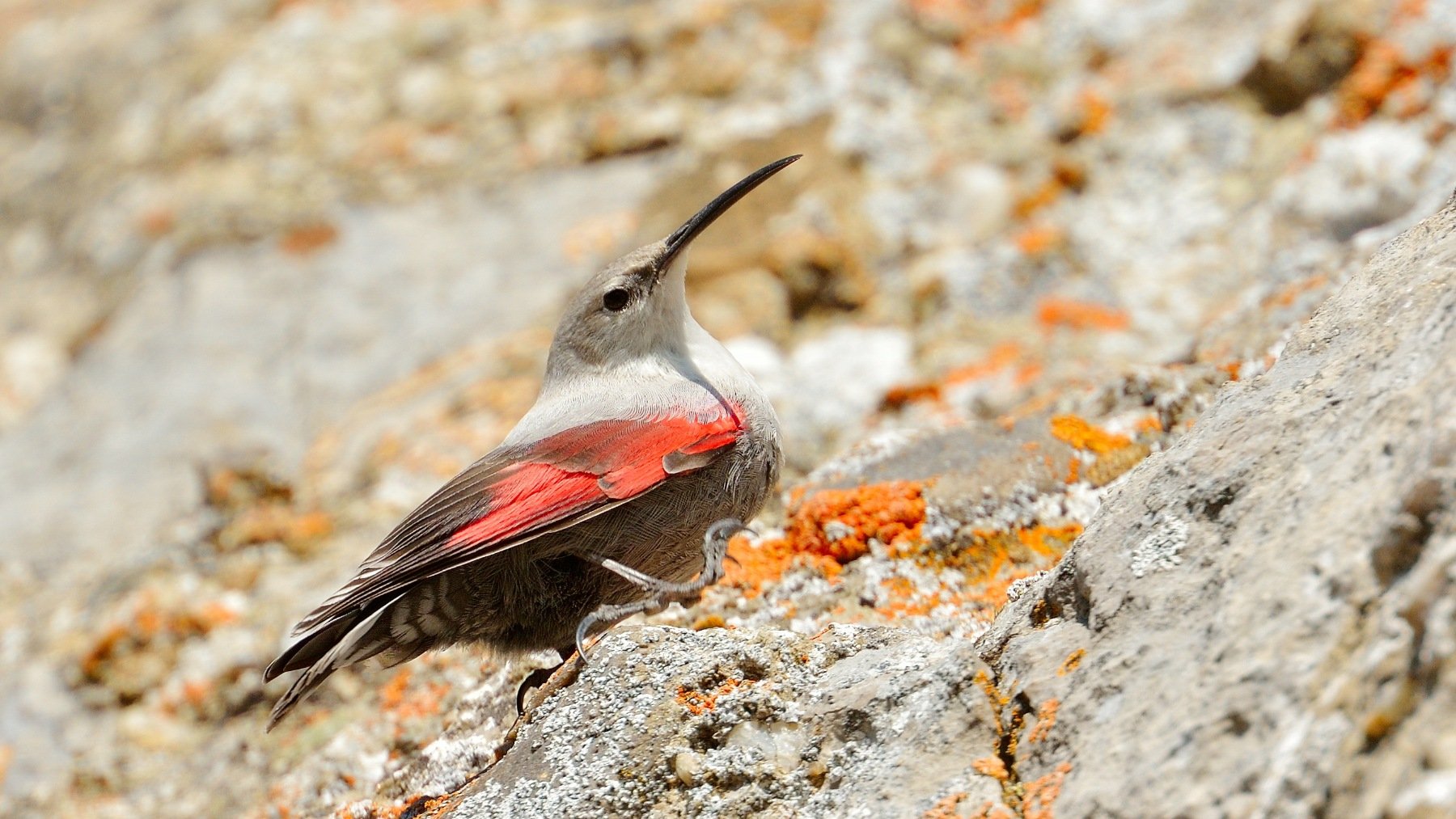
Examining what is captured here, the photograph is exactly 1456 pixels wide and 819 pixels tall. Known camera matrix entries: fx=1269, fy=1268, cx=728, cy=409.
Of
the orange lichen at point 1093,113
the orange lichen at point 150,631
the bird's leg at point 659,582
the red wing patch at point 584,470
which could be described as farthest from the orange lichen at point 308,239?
the orange lichen at point 1093,113

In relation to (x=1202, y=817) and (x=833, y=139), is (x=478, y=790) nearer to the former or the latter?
(x=1202, y=817)

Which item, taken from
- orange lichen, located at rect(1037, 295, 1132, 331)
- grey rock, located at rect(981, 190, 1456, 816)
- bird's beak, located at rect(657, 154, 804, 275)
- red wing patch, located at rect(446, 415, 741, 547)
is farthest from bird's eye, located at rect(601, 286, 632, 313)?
grey rock, located at rect(981, 190, 1456, 816)

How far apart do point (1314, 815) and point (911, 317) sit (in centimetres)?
345

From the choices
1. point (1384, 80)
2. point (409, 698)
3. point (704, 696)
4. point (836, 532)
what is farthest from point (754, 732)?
point (1384, 80)

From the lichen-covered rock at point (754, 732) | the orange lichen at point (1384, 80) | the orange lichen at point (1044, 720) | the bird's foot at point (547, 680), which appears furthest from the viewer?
the orange lichen at point (1384, 80)

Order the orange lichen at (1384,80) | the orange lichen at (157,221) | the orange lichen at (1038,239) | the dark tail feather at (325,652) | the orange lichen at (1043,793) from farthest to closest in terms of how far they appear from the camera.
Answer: the orange lichen at (157,221) → the orange lichen at (1038,239) → the orange lichen at (1384,80) → the dark tail feather at (325,652) → the orange lichen at (1043,793)

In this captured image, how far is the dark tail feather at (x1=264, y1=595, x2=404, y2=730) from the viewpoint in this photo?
293 centimetres

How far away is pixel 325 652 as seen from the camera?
3.06 metres

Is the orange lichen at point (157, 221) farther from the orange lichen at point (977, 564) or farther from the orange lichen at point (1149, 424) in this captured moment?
the orange lichen at point (1149, 424)

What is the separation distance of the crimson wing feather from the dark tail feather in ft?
0.11

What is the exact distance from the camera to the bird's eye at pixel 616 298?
4.04 metres

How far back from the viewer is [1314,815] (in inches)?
55.9

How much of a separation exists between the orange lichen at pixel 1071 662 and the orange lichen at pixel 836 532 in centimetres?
120

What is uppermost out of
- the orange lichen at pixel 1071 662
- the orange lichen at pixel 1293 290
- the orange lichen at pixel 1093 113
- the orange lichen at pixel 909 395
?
the orange lichen at pixel 1093 113
